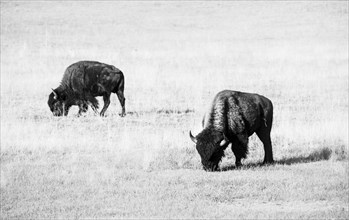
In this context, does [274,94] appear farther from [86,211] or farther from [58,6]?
[58,6]

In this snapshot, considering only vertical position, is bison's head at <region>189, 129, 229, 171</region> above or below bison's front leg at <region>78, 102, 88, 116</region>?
above

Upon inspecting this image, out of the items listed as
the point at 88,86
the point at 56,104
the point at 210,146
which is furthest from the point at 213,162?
the point at 56,104

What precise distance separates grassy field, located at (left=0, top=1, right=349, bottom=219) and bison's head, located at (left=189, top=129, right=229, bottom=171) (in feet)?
0.70

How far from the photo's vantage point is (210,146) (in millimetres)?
10773

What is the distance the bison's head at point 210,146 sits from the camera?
10781 mm

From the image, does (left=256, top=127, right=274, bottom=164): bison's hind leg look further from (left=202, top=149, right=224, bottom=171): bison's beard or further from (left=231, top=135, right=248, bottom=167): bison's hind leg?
(left=202, top=149, right=224, bottom=171): bison's beard

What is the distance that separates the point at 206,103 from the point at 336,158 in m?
7.95

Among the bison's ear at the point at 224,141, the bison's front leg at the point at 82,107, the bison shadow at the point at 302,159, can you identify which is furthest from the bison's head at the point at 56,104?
the bison's ear at the point at 224,141

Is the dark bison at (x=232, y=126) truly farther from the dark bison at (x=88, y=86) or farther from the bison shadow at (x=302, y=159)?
the dark bison at (x=88, y=86)

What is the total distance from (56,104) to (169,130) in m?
4.03

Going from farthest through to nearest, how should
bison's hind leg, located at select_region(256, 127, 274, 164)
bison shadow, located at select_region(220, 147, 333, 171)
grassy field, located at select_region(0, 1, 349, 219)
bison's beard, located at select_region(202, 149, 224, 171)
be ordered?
1. bison's hind leg, located at select_region(256, 127, 274, 164)
2. bison shadow, located at select_region(220, 147, 333, 171)
3. bison's beard, located at select_region(202, 149, 224, 171)
4. grassy field, located at select_region(0, 1, 349, 219)

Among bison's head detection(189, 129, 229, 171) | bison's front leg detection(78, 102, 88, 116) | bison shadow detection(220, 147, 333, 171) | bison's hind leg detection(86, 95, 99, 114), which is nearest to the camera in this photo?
bison's head detection(189, 129, 229, 171)

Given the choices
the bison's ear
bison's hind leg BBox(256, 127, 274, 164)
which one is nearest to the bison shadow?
bison's hind leg BBox(256, 127, 274, 164)

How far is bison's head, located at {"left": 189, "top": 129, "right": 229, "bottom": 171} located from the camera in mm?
10781
